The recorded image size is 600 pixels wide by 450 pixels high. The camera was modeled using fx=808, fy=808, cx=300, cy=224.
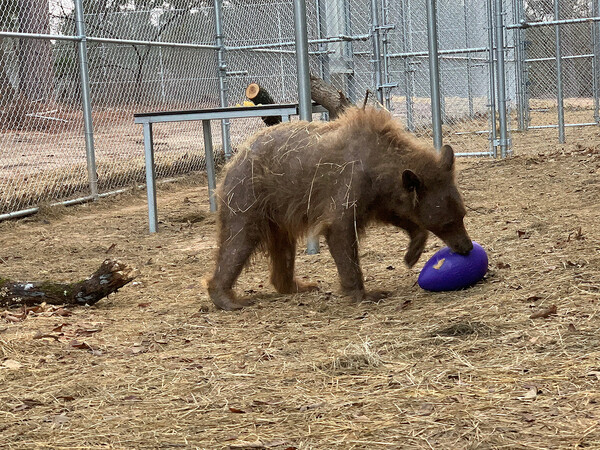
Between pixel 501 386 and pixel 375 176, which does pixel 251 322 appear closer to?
pixel 375 176

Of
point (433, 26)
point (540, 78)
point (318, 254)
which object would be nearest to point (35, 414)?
point (318, 254)

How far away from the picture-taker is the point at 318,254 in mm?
8133

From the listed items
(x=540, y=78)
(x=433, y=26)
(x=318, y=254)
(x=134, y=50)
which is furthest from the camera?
(x=540, y=78)

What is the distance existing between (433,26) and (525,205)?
9.98 ft

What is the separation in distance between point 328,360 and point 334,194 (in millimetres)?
1808

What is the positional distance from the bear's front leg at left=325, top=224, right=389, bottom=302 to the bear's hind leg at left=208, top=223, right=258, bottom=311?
70cm

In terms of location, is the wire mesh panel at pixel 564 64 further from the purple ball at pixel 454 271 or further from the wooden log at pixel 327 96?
the purple ball at pixel 454 271

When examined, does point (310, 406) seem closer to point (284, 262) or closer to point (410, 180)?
point (410, 180)

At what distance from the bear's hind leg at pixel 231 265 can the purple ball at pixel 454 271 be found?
1366 millimetres

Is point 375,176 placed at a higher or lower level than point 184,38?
lower

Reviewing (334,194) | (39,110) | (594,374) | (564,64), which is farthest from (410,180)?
(564,64)

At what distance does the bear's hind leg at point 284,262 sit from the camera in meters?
6.40

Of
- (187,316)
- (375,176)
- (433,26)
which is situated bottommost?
(187,316)

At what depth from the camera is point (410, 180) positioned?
5582 millimetres
